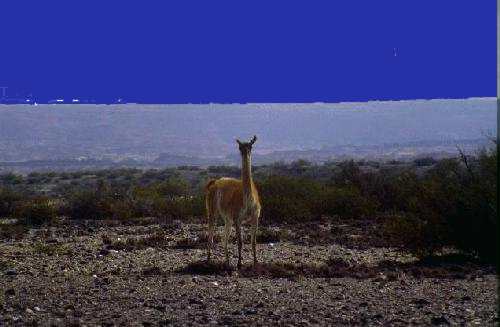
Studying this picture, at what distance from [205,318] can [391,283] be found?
10.9 ft

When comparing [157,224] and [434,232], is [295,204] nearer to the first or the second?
[157,224]

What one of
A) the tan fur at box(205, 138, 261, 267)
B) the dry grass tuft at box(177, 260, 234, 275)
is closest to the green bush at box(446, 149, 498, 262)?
the tan fur at box(205, 138, 261, 267)

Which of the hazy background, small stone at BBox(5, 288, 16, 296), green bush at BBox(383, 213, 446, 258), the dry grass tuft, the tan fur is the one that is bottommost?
the dry grass tuft

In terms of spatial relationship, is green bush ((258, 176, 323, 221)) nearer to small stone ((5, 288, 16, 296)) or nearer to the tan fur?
the tan fur

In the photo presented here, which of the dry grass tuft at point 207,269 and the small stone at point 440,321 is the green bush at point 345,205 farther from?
the small stone at point 440,321

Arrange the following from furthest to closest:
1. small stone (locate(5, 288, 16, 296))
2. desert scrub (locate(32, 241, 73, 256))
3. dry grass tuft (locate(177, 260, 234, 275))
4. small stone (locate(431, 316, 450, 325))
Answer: desert scrub (locate(32, 241, 73, 256)) → dry grass tuft (locate(177, 260, 234, 275)) → small stone (locate(5, 288, 16, 296)) → small stone (locate(431, 316, 450, 325))

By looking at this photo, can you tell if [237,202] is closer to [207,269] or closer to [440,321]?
[207,269]

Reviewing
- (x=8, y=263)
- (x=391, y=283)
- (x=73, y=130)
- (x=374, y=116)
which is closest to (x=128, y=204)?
(x=8, y=263)

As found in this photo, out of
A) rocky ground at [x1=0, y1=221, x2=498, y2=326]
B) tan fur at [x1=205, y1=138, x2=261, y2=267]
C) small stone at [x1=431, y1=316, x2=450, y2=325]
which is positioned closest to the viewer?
small stone at [x1=431, y1=316, x2=450, y2=325]

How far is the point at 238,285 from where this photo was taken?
38.4ft

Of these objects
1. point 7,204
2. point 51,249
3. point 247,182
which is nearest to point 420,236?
point 247,182

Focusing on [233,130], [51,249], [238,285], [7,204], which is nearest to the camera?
[238,285]

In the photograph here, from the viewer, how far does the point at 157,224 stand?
2156cm

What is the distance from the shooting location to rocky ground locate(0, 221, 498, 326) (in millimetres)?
9531
